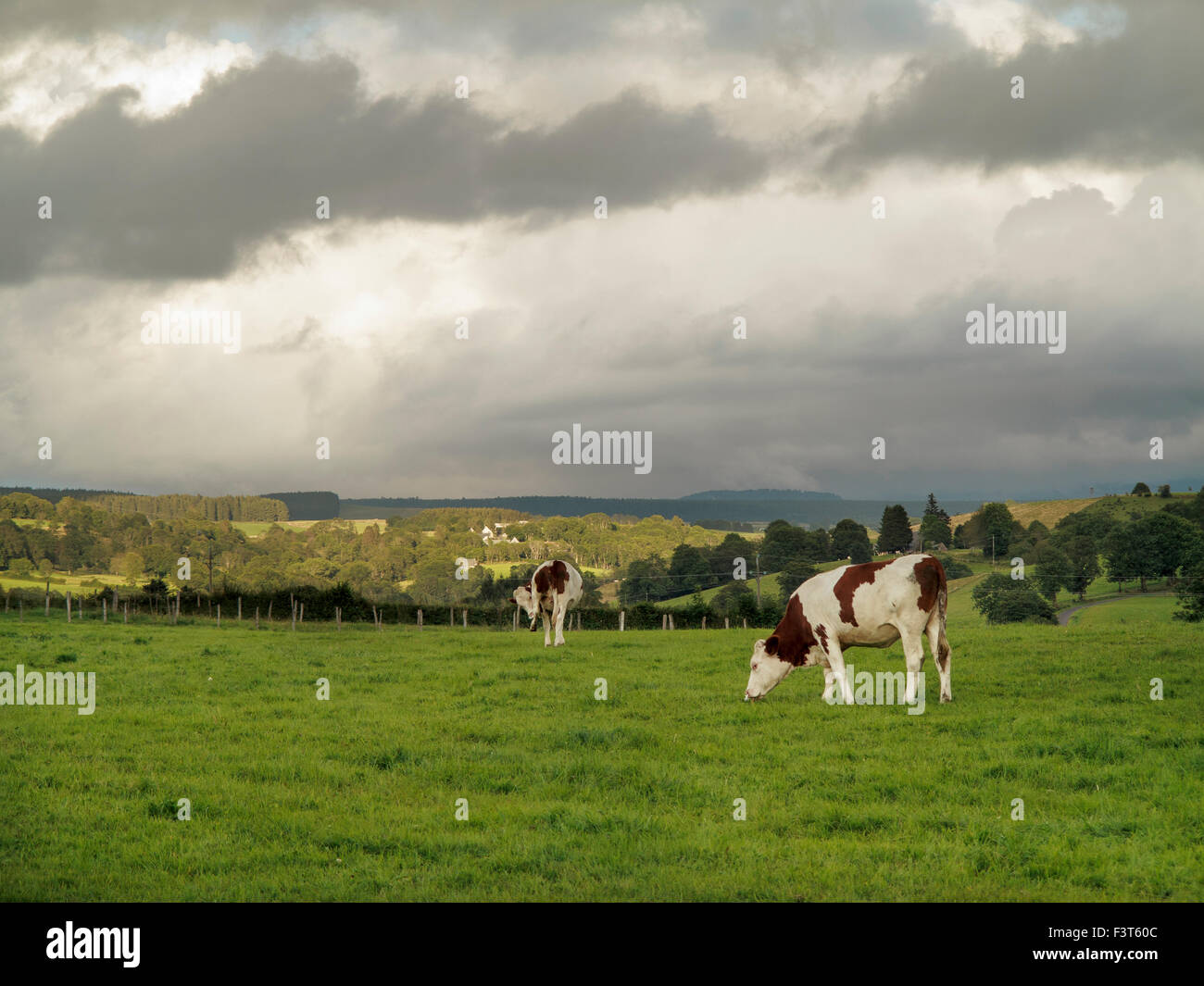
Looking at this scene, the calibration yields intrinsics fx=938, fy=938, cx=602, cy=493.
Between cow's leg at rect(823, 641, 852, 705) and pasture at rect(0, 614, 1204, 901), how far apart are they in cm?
54

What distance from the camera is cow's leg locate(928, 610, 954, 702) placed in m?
16.7

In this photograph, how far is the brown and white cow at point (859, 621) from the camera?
1683 cm

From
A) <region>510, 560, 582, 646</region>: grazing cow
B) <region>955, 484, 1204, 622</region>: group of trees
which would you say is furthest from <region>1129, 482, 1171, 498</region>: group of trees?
<region>510, 560, 582, 646</region>: grazing cow

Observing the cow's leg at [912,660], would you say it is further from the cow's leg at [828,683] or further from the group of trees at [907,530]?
the group of trees at [907,530]

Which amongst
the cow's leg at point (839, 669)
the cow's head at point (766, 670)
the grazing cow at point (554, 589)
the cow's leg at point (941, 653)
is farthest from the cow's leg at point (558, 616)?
the cow's leg at point (941, 653)

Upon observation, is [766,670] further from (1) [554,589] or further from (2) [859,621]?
(1) [554,589]

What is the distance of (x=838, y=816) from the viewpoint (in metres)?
10.2

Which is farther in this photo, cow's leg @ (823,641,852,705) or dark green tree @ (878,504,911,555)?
dark green tree @ (878,504,911,555)

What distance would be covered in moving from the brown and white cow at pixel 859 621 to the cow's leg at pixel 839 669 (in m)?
0.02

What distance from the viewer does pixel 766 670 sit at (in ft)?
59.3

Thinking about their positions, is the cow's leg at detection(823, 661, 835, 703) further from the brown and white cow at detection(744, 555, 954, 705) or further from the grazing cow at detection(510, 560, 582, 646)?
the grazing cow at detection(510, 560, 582, 646)

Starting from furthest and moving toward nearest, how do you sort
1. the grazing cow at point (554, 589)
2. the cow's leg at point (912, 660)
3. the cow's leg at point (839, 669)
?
the grazing cow at point (554, 589)
the cow's leg at point (839, 669)
the cow's leg at point (912, 660)

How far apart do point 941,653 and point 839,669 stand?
1.81m
